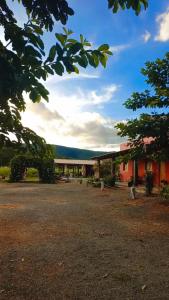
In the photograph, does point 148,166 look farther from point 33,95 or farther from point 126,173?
point 33,95

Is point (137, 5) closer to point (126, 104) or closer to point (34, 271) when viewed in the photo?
point (34, 271)

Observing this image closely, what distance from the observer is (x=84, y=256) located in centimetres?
783

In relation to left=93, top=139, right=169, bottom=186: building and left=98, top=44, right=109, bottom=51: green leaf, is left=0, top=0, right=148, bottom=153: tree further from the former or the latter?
left=93, top=139, right=169, bottom=186: building

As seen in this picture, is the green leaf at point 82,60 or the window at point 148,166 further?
the window at point 148,166

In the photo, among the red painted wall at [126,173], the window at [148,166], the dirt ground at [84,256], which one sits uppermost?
the window at [148,166]

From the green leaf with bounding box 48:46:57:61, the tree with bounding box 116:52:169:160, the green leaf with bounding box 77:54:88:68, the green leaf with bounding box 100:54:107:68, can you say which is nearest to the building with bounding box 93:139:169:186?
the tree with bounding box 116:52:169:160

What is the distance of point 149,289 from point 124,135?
10.6 m

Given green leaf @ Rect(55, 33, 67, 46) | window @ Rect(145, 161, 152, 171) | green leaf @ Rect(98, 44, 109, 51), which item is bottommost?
window @ Rect(145, 161, 152, 171)

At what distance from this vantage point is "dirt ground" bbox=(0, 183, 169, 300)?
5699 millimetres

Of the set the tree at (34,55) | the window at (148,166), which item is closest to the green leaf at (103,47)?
the tree at (34,55)

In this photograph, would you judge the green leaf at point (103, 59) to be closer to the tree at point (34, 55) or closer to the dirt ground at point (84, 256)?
the tree at point (34, 55)

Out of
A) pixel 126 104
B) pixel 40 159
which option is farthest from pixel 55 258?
pixel 126 104

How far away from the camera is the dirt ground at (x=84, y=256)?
18.7 ft

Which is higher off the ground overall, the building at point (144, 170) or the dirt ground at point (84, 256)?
the building at point (144, 170)
